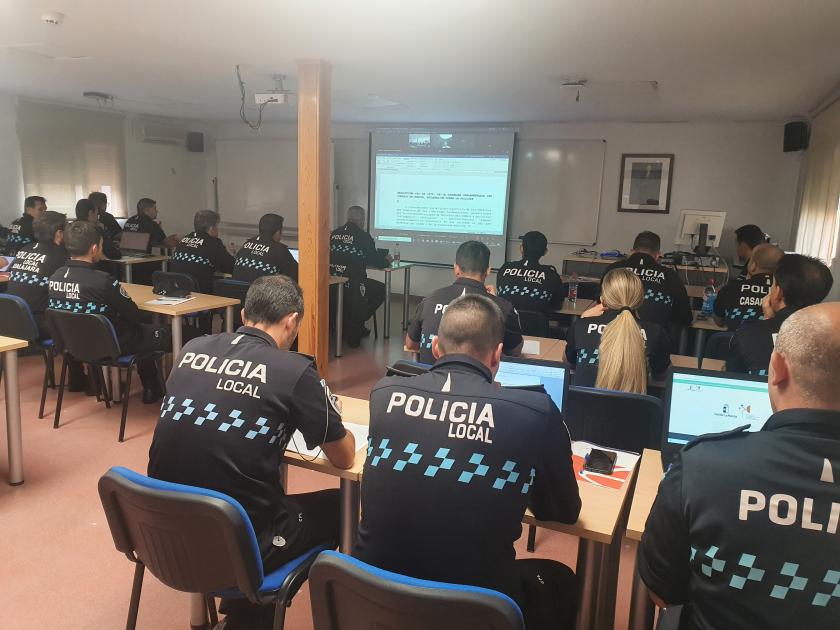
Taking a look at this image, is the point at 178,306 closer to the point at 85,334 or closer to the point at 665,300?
the point at 85,334

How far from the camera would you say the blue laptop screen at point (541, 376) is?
7.17ft

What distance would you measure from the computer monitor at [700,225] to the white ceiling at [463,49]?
3.41ft

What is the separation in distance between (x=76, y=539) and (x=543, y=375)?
2115 millimetres

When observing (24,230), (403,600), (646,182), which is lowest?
(403,600)

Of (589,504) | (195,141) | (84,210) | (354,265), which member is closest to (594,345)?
(589,504)

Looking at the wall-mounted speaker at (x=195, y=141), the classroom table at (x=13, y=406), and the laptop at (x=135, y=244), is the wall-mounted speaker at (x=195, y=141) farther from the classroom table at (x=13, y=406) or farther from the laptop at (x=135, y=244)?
the classroom table at (x=13, y=406)

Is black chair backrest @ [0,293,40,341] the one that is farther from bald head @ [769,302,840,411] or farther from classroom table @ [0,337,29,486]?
bald head @ [769,302,840,411]

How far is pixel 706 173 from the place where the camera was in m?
7.11

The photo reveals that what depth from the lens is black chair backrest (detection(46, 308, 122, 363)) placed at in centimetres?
353

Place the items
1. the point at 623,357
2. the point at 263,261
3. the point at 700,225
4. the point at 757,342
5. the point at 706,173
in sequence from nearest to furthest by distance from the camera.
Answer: the point at 623,357
the point at 757,342
the point at 263,261
the point at 700,225
the point at 706,173

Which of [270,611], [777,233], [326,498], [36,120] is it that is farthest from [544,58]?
[36,120]

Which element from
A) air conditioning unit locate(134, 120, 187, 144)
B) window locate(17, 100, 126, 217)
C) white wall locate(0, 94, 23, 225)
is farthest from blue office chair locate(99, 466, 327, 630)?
air conditioning unit locate(134, 120, 187, 144)

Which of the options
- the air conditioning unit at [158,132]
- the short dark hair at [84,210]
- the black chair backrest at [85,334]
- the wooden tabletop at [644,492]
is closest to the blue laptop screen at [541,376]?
the wooden tabletop at [644,492]

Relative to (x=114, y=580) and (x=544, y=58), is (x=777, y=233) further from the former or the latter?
(x=114, y=580)
